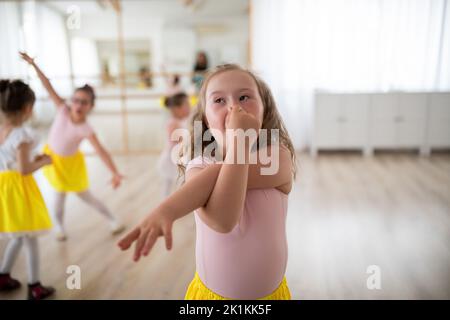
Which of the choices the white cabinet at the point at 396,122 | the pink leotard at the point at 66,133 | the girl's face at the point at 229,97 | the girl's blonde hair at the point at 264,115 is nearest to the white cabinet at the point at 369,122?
the white cabinet at the point at 396,122

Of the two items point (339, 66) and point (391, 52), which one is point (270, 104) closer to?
point (391, 52)

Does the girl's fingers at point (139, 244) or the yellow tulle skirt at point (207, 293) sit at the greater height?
the girl's fingers at point (139, 244)

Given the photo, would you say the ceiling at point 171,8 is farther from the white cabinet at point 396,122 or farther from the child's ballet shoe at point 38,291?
the child's ballet shoe at point 38,291

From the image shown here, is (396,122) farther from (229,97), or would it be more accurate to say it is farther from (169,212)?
(169,212)

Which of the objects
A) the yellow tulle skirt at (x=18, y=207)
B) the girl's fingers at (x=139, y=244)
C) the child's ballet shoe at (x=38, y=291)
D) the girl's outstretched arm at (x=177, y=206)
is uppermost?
the girl's outstretched arm at (x=177, y=206)

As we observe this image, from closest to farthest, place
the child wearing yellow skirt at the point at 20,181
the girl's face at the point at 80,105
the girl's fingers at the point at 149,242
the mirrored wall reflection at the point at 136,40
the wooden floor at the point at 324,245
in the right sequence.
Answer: the girl's fingers at the point at 149,242
the child wearing yellow skirt at the point at 20,181
the wooden floor at the point at 324,245
the girl's face at the point at 80,105
the mirrored wall reflection at the point at 136,40

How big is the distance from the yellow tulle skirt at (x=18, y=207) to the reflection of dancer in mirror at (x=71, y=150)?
1.46 ft

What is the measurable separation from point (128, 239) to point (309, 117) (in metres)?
4.05

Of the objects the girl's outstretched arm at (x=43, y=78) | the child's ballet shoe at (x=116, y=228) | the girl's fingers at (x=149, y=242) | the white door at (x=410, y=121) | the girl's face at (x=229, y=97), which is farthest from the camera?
the white door at (x=410, y=121)

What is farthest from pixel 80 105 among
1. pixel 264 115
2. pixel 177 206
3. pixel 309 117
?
pixel 309 117

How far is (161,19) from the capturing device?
17.8 feet

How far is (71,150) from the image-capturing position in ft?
6.38

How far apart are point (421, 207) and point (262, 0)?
2787mm

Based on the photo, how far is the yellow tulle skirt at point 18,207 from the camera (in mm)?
1385
